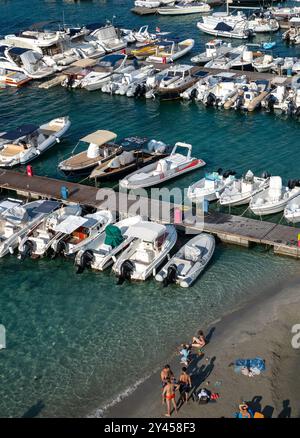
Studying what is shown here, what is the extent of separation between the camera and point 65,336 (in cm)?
3272

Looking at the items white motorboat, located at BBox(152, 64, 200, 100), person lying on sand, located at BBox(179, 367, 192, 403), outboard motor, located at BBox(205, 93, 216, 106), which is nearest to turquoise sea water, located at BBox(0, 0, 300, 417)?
person lying on sand, located at BBox(179, 367, 192, 403)

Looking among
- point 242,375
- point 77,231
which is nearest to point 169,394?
point 242,375

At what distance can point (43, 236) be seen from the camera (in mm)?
40125

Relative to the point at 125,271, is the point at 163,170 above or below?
above

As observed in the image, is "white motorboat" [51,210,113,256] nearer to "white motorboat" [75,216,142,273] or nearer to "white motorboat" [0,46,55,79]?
"white motorboat" [75,216,142,273]

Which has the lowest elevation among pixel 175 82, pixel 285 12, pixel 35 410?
pixel 35 410

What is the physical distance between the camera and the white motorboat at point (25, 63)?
236 ft

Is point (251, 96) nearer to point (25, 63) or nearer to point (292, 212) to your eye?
point (292, 212)

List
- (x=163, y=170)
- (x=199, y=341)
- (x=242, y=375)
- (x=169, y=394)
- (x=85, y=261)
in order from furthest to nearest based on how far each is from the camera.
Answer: (x=163, y=170), (x=85, y=261), (x=199, y=341), (x=242, y=375), (x=169, y=394)

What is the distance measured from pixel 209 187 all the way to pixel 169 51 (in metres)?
36.1

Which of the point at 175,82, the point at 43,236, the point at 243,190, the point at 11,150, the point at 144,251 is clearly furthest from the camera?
the point at 175,82

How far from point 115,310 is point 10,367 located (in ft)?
21.1

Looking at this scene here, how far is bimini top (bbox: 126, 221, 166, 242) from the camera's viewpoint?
120 feet
